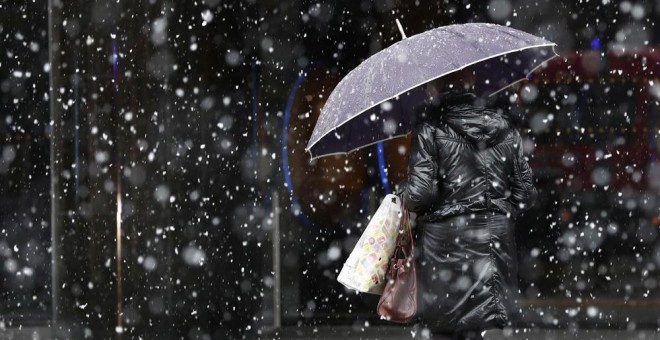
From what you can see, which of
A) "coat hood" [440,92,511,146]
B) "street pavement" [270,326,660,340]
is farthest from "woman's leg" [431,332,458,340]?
"street pavement" [270,326,660,340]

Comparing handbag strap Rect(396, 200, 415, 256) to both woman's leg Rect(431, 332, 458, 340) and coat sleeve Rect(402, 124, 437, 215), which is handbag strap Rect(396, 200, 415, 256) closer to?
coat sleeve Rect(402, 124, 437, 215)

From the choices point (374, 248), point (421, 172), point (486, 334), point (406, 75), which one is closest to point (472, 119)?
point (421, 172)

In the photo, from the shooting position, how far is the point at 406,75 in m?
4.56

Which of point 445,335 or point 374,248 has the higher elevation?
point 374,248

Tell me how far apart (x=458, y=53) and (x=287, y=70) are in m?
3.09

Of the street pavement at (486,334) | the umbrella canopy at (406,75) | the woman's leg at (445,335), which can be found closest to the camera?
Answer: the umbrella canopy at (406,75)

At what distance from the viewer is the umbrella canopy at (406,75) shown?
457 cm

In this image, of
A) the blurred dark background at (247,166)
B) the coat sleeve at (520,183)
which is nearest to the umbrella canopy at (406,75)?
the coat sleeve at (520,183)

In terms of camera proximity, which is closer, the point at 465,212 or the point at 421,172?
the point at 421,172

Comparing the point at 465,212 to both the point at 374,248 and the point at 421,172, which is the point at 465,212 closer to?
the point at 421,172

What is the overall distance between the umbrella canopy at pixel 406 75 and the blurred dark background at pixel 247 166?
1.64m

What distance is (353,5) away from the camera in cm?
773

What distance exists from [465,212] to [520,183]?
1.08 feet

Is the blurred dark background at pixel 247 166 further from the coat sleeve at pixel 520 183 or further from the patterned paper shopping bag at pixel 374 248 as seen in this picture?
the coat sleeve at pixel 520 183
